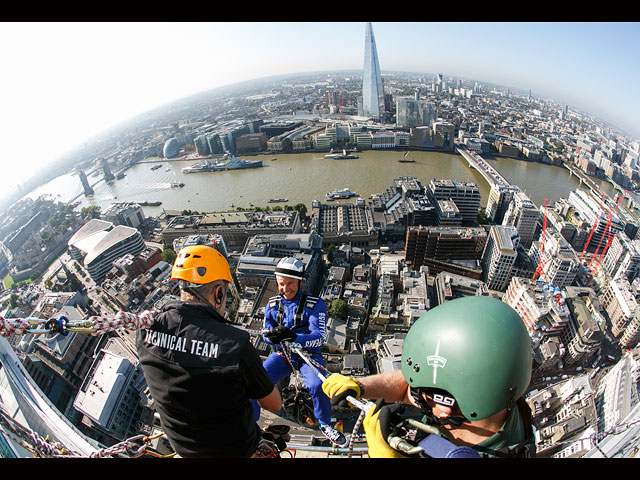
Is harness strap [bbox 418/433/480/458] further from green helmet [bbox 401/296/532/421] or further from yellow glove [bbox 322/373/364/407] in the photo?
yellow glove [bbox 322/373/364/407]

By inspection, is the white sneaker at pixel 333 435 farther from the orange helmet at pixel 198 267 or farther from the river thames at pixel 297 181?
the river thames at pixel 297 181

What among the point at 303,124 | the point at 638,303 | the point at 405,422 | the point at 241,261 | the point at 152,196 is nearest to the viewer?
the point at 405,422

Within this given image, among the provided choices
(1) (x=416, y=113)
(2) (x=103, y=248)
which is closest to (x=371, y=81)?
(1) (x=416, y=113)

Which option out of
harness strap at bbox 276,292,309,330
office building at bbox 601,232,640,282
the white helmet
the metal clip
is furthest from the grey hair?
office building at bbox 601,232,640,282

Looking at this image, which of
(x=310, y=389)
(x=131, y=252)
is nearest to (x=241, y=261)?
(x=131, y=252)

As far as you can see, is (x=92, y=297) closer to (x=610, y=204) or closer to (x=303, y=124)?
(x=610, y=204)

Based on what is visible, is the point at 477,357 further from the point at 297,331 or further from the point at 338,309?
the point at 338,309
